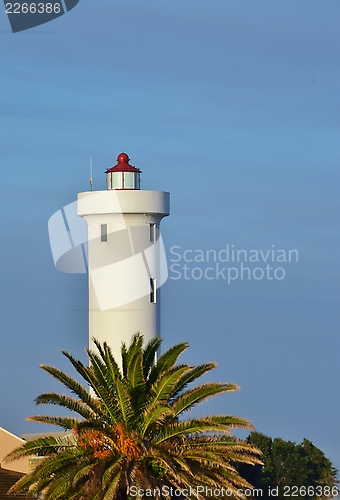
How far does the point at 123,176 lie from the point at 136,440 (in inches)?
623

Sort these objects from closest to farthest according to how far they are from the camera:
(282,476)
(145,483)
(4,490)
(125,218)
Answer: (145,483), (4,490), (125,218), (282,476)

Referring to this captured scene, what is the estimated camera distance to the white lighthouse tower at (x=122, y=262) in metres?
45.7

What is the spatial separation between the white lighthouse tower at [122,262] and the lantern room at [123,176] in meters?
0.21

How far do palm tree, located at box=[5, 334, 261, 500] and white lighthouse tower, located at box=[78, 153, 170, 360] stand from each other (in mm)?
11528

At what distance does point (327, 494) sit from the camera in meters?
52.7

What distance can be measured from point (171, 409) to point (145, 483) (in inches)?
78.0

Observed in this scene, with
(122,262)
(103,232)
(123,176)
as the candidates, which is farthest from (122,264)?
(123,176)

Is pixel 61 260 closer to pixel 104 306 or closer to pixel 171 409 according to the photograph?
pixel 104 306

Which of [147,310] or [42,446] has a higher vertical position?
[147,310]

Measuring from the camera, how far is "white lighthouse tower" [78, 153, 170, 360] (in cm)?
4566

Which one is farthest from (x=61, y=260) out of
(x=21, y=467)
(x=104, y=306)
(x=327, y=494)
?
(x=327, y=494)
